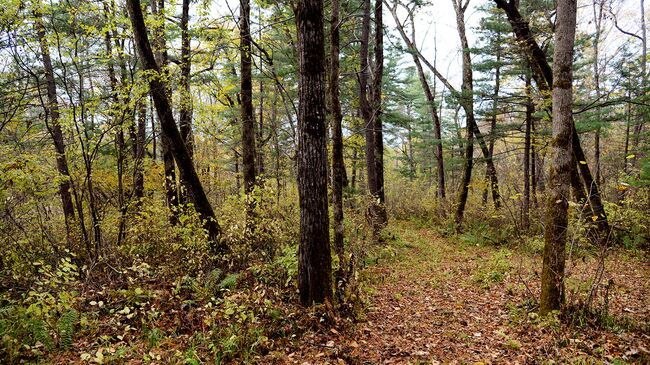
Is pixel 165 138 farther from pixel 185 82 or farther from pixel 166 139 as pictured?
pixel 185 82

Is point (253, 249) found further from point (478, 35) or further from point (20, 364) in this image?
point (478, 35)

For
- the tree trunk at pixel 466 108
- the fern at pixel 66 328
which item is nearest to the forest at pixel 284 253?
the fern at pixel 66 328

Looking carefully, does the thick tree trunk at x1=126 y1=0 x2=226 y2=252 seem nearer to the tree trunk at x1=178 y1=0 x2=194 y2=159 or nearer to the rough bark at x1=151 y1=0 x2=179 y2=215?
the rough bark at x1=151 y1=0 x2=179 y2=215

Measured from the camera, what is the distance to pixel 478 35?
15.0 metres

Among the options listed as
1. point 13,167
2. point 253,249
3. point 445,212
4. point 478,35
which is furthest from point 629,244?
point 13,167

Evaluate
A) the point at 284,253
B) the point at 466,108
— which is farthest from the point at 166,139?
the point at 466,108

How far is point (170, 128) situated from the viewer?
780 cm

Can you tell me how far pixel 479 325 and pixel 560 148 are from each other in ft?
10.0

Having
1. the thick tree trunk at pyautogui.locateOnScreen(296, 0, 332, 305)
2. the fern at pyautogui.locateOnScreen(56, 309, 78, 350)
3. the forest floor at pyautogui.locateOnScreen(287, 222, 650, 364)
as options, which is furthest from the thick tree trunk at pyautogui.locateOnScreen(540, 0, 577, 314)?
the fern at pyautogui.locateOnScreen(56, 309, 78, 350)

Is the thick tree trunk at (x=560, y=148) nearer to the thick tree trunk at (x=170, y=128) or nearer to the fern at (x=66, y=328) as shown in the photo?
the thick tree trunk at (x=170, y=128)

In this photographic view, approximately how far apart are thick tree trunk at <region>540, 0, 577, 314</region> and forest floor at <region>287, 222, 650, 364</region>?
0.39m

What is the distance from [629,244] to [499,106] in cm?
636

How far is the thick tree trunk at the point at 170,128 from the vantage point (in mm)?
7396

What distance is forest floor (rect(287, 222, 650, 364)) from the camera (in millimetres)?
4469
